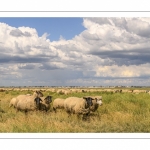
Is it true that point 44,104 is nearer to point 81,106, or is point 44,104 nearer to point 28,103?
point 28,103

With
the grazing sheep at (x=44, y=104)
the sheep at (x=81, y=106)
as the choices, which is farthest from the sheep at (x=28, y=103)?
the sheep at (x=81, y=106)

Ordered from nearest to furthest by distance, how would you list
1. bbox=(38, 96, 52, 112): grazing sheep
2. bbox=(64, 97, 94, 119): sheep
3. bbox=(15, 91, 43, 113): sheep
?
1. bbox=(64, 97, 94, 119): sheep
2. bbox=(15, 91, 43, 113): sheep
3. bbox=(38, 96, 52, 112): grazing sheep

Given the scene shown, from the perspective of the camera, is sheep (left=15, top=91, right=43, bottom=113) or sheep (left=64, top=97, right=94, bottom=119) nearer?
sheep (left=64, top=97, right=94, bottom=119)

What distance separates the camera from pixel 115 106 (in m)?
21.1

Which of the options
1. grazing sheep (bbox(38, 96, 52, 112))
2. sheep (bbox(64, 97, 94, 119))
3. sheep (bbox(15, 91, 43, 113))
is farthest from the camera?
grazing sheep (bbox(38, 96, 52, 112))

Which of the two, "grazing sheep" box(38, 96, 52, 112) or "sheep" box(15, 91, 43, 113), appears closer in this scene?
"sheep" box(15, 91, 43, 113)

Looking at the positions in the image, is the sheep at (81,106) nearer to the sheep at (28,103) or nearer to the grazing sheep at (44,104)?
the grazing sheep at (44,104)

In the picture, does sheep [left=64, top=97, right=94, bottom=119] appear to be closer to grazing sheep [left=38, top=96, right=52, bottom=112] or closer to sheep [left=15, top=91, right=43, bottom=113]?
grazing sheep [left=38, top=96, right=52, bottom=112]

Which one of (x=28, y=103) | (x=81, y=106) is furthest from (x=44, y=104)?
(x=81, y=106)

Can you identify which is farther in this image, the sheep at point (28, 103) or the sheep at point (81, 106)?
the sheep at point (28, 103)

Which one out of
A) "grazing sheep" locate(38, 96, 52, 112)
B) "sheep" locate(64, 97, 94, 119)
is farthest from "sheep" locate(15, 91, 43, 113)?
"sheep" locate(64, 97, 94, 119)

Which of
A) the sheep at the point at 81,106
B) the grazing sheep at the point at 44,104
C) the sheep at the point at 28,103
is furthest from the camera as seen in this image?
the grazing sheep at the point at 44,104

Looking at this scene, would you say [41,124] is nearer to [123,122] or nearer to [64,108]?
[123,122]
